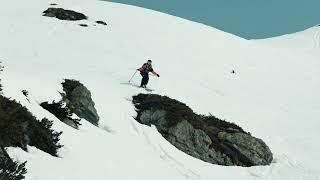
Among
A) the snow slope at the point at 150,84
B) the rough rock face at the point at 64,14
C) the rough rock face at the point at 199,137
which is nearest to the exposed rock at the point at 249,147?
the rough rock face at the point at 199,137

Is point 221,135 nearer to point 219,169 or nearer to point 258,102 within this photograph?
point 219,169

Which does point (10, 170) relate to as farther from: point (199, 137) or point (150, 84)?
point (150, 84)

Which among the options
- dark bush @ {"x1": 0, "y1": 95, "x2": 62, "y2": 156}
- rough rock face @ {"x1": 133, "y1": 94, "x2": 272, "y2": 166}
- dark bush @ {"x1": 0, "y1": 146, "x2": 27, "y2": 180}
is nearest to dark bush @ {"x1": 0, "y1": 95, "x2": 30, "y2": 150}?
dark bush @ {"x1": 0, "y1": 95, "x2": 62, "y2": 156}

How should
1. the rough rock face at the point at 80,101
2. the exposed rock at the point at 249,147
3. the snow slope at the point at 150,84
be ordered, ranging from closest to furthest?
1. the snow slope at the point at 150,84
2. the rough rock face at the point at 80,101
3. the exposed rock at the point at 249,147

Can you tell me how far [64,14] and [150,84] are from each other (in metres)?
25.4

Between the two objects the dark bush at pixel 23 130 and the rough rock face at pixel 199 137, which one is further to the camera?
the rough rock face at pixel 199 137

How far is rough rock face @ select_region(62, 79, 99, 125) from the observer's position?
1761 cm

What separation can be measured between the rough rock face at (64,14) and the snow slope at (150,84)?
3.42 ft

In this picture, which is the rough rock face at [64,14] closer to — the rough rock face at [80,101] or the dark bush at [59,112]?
the rough rock face at [80,101]

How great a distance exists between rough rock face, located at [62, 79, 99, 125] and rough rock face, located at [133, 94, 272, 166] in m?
2.71

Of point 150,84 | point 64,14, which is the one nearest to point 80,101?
point 150,84

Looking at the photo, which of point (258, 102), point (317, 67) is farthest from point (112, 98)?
point (317, 67)

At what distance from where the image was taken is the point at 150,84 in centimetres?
3019

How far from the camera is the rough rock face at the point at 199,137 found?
19.2 m
